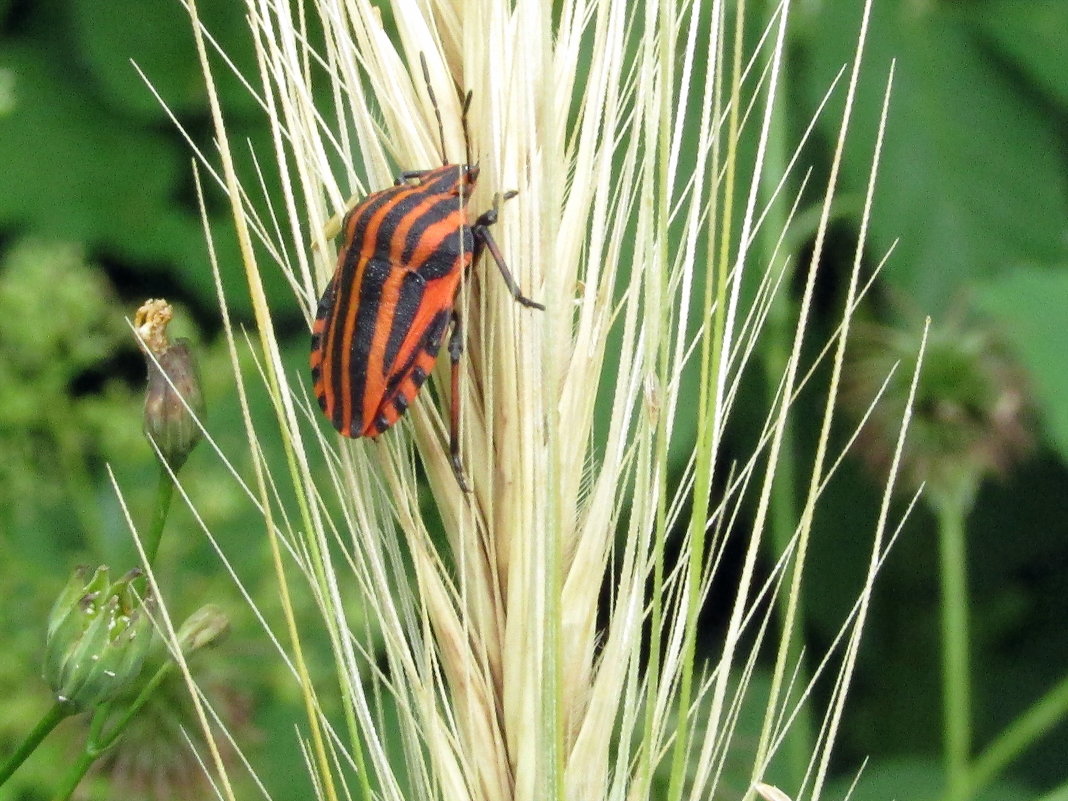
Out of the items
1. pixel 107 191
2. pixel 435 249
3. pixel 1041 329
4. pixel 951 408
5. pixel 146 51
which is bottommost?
pixel 951 408

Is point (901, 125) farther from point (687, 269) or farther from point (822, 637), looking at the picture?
point (687, 269)

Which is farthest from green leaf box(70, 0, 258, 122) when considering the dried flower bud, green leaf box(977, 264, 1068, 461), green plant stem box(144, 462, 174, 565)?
green plant stem box(144, 462, 174, 565)

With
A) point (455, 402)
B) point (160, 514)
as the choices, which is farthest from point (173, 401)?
point (455, 402)

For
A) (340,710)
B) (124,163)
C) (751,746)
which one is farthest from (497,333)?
(124,163)

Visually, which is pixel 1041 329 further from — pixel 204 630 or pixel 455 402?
pixel 204 630

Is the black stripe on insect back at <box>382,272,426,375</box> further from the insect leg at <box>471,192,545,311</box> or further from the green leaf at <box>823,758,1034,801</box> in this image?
the green leaf at <box>823,758,1034,801</box>

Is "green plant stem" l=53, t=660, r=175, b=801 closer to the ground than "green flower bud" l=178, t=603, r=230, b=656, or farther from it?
closer to the ground
